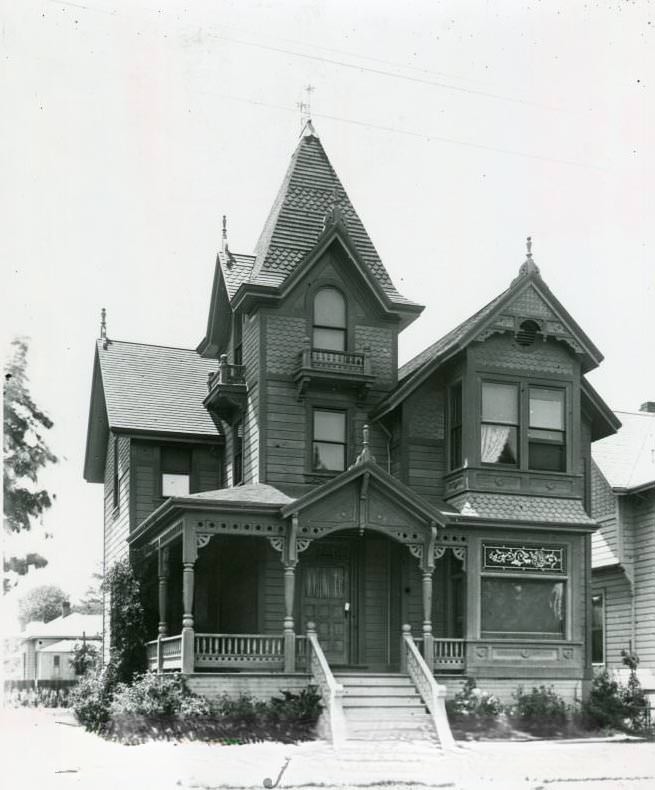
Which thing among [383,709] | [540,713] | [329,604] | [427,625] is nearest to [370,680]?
[383,709]

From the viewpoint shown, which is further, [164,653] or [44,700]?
[44,700]

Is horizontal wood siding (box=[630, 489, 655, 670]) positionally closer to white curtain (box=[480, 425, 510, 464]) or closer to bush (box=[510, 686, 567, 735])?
white curtain (box=[480, 425, 510, 464])

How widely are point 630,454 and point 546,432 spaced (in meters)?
7.70

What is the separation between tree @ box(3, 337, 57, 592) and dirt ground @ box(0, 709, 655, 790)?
4312mm

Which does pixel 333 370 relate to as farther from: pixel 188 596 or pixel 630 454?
pixel 630 454

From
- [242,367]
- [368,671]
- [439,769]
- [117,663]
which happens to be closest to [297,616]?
[368,671]

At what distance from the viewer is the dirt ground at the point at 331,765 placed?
582 inches

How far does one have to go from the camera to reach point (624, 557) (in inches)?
1141

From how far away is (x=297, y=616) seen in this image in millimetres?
23625

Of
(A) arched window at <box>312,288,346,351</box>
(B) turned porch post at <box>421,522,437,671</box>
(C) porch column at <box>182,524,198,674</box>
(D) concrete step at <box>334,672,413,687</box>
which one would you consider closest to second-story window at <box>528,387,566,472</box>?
(B) turned porch post at <box>421,522,437,671</box>

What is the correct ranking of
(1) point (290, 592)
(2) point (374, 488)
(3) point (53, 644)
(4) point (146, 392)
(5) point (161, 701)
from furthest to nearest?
(3) point (53, 644)
(4) point (146, 392)
(2) point (374, 488)
(1) point (290, 592)
(5) point (161, 701)

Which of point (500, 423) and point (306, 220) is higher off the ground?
point (306, 220)

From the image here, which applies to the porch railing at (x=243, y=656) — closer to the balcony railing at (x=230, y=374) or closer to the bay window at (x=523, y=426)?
the bay window at (x=523, y=426)

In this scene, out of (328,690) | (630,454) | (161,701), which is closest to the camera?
(161,701)
